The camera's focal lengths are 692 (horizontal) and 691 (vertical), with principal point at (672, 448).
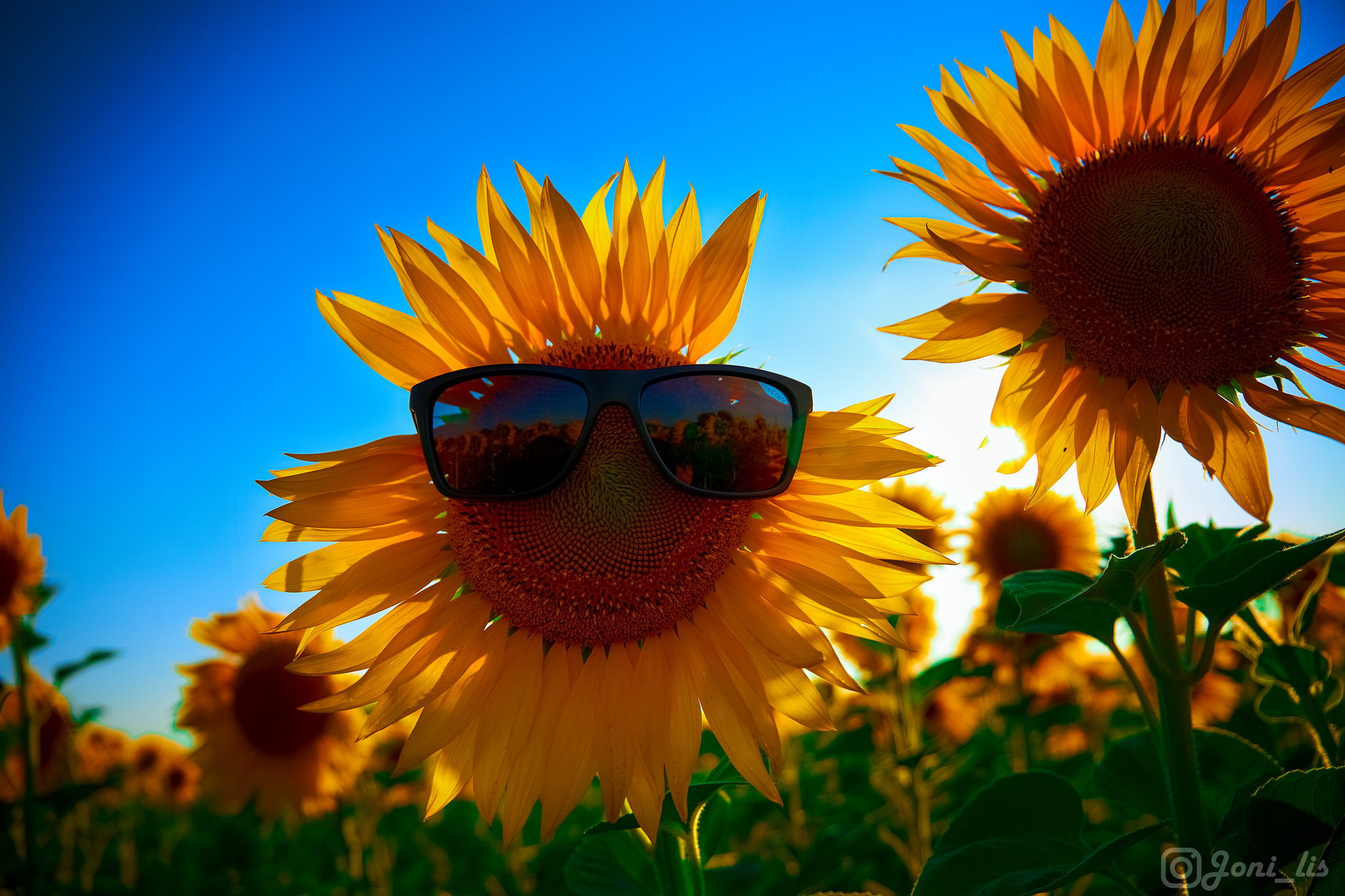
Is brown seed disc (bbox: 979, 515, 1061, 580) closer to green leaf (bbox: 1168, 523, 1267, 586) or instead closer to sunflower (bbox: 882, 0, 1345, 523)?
green leaf (bbox: 1168, 523, 1267, 586)

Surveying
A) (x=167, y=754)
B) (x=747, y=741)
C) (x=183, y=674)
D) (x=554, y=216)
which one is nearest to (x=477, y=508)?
(x=554, y=216)

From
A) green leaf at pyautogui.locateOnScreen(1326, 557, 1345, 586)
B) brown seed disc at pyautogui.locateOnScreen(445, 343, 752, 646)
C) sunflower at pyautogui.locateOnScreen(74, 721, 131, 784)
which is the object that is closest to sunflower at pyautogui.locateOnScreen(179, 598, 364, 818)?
brown seed disc at pyautogui.locateOnScreen(445, 343, 752, 646)

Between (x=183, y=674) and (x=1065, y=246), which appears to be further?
(x=183, y=674)

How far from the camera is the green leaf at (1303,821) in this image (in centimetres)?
112

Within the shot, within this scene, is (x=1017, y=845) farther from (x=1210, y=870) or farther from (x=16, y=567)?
(x=16, y=567)

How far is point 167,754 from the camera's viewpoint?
707cm

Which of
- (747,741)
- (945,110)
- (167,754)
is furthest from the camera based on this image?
(167,754)

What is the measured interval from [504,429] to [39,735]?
194 inches

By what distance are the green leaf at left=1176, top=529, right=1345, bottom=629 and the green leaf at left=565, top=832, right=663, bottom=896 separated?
1.31 meters

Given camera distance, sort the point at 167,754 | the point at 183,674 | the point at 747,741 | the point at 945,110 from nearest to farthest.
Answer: the point at 747,741 < the point at 945,110 < the point at 183,674 < the point at 167,754

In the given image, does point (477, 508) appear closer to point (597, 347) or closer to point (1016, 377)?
point (597, 347)

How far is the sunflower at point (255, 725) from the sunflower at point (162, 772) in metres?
3.76

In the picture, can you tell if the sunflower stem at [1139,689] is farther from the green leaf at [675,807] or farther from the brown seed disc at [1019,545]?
the brown seed disc at [1019,545]

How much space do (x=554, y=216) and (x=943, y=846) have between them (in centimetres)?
153
